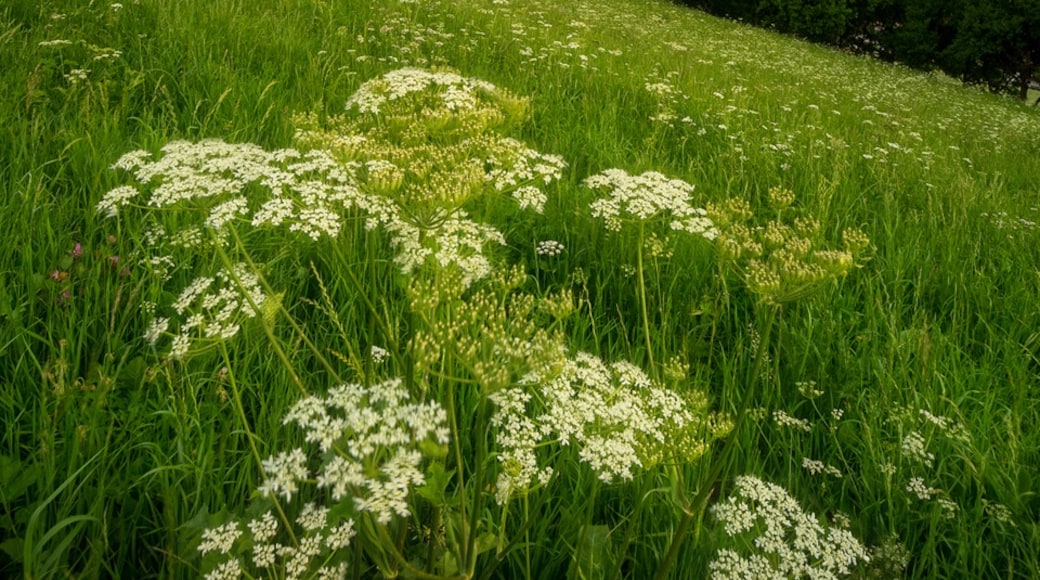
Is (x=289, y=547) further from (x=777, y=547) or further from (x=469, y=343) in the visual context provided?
(x=777, y=547)

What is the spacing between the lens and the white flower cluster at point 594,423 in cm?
185

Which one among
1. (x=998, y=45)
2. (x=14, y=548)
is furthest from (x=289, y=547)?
(x=998, y=45)

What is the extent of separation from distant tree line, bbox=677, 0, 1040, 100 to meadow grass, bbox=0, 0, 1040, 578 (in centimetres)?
2944

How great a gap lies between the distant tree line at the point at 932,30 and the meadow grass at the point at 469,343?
96.6 feet

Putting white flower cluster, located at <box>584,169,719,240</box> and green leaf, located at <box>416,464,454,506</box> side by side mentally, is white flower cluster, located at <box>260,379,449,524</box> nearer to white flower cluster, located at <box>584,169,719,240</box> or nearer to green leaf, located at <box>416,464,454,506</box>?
green leaf, located at <box>416,464,454,506</box>

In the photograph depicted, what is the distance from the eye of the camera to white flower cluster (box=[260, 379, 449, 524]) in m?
1.47

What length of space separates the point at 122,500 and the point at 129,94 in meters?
3.85

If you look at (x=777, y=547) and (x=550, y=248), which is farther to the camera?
(x=550, y=248)

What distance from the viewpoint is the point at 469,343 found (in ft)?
5.96

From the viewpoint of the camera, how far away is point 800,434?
301 cm

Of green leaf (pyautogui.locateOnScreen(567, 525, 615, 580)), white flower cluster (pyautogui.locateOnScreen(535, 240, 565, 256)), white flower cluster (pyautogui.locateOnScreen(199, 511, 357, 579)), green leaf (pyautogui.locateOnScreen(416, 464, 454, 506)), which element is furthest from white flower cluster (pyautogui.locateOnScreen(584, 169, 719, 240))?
white flower cluster (pyautogui.locateOnScreen(199, 511, 357, 579))

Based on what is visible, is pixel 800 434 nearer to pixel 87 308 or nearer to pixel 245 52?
Result: pixel 87 308

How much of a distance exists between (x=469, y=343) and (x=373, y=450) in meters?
0.45

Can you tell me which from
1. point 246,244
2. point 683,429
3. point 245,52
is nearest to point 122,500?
point 246,244
